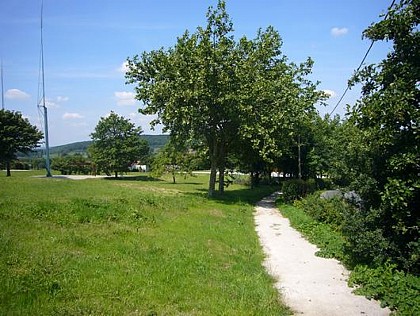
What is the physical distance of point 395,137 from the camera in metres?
8.05

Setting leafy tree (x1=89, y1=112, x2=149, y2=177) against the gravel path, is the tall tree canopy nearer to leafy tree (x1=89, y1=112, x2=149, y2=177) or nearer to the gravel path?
the gravel path

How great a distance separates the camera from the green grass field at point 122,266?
6168mm

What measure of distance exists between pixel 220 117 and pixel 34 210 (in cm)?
1499

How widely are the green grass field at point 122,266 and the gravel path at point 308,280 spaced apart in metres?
0.39

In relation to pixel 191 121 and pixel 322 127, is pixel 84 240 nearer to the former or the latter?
pixel 191 121

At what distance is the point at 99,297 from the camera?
6297 mm

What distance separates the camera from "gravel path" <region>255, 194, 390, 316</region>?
695cm

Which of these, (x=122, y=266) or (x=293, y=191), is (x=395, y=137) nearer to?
(x=122, y=266)

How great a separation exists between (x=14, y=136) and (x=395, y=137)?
165 feet

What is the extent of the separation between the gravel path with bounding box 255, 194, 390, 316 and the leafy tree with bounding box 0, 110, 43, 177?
4281cm

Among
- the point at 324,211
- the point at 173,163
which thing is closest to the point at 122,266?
the point at 324,211

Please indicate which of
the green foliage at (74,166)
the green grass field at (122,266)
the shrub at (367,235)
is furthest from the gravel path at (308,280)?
the green foliage at (74,166)

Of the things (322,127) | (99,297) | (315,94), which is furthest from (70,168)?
(99,297)

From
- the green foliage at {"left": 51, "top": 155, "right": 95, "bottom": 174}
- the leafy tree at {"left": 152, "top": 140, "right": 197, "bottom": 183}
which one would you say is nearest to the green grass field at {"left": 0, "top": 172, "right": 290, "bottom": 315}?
the leafy tree at {"left": 152, "top": 140, "right": 197, "bottom": 183}
